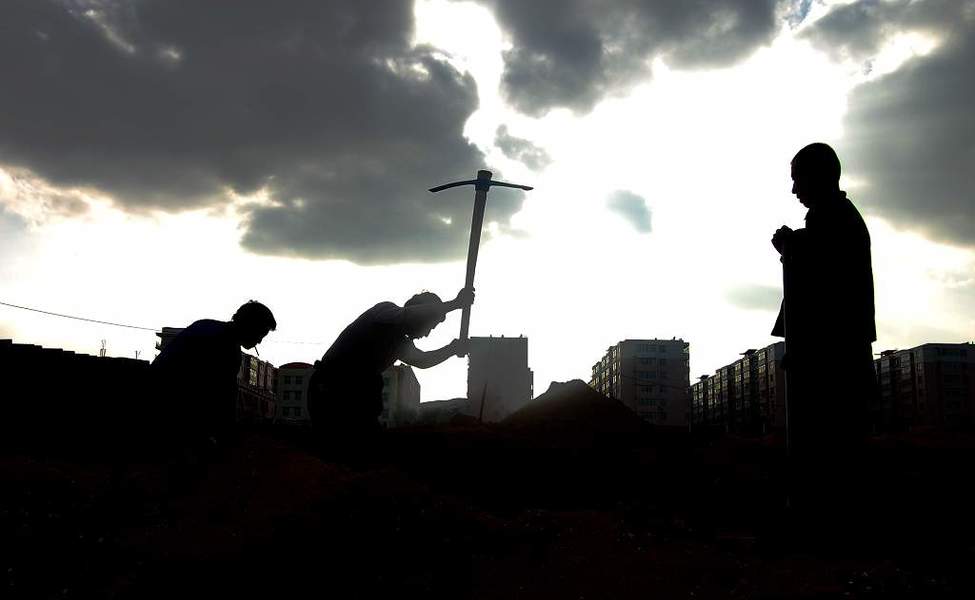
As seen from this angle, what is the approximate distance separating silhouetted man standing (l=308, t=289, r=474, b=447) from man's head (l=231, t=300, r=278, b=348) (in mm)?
575

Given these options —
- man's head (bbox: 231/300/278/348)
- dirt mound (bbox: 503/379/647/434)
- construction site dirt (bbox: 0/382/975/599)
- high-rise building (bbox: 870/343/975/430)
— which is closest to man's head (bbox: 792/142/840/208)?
construction site dirt (bbox: 0/382/975/599)

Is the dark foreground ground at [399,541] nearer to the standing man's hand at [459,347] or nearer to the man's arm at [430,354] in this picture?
the man's arm at [430,354]

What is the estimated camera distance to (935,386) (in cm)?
6494

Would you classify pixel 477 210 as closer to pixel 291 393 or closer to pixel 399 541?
pixel 399 541

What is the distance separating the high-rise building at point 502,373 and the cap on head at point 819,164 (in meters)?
58.2

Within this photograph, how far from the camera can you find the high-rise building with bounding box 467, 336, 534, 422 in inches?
2466

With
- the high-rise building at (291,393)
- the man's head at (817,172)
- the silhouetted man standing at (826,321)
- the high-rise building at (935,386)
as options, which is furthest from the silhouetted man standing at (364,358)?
the high-rise building at (291,393)

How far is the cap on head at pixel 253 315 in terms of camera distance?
519cm

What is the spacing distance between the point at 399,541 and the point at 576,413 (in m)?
13.0

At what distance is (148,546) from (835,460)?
3966 millimetres

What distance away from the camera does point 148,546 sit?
144 inches

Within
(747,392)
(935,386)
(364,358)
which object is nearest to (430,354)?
(364,358)

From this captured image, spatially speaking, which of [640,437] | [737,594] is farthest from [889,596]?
[640,437]

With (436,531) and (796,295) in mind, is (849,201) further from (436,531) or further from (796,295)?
(436,531)
